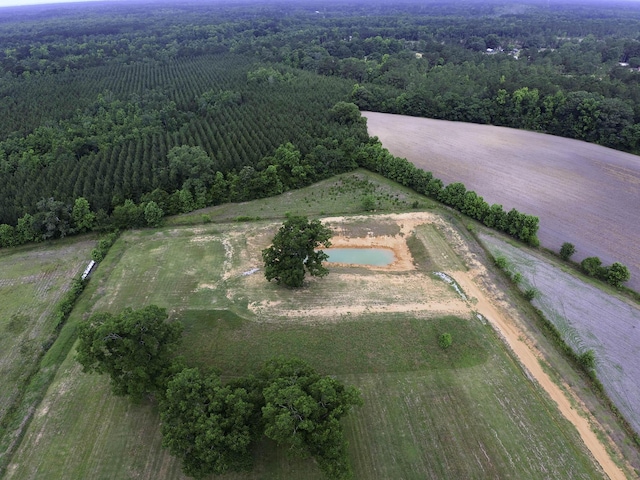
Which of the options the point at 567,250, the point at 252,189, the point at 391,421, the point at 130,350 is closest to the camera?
the point at 130,350

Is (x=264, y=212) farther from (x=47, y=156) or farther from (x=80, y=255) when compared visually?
(x=47, y=156)

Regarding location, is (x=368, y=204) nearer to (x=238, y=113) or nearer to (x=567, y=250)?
(x=567, y=250)

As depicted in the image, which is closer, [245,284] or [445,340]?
[445,340]

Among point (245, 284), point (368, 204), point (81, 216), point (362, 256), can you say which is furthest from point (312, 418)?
point (81, 216)

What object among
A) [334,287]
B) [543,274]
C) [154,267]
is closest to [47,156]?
[154,267]

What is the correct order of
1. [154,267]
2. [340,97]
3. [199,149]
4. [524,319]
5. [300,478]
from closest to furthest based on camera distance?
[300,478] < [524,319] < [154,267] < [199,149] < [340,97]

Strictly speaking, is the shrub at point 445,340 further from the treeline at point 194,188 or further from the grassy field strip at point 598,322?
the treeline at point 194,188
